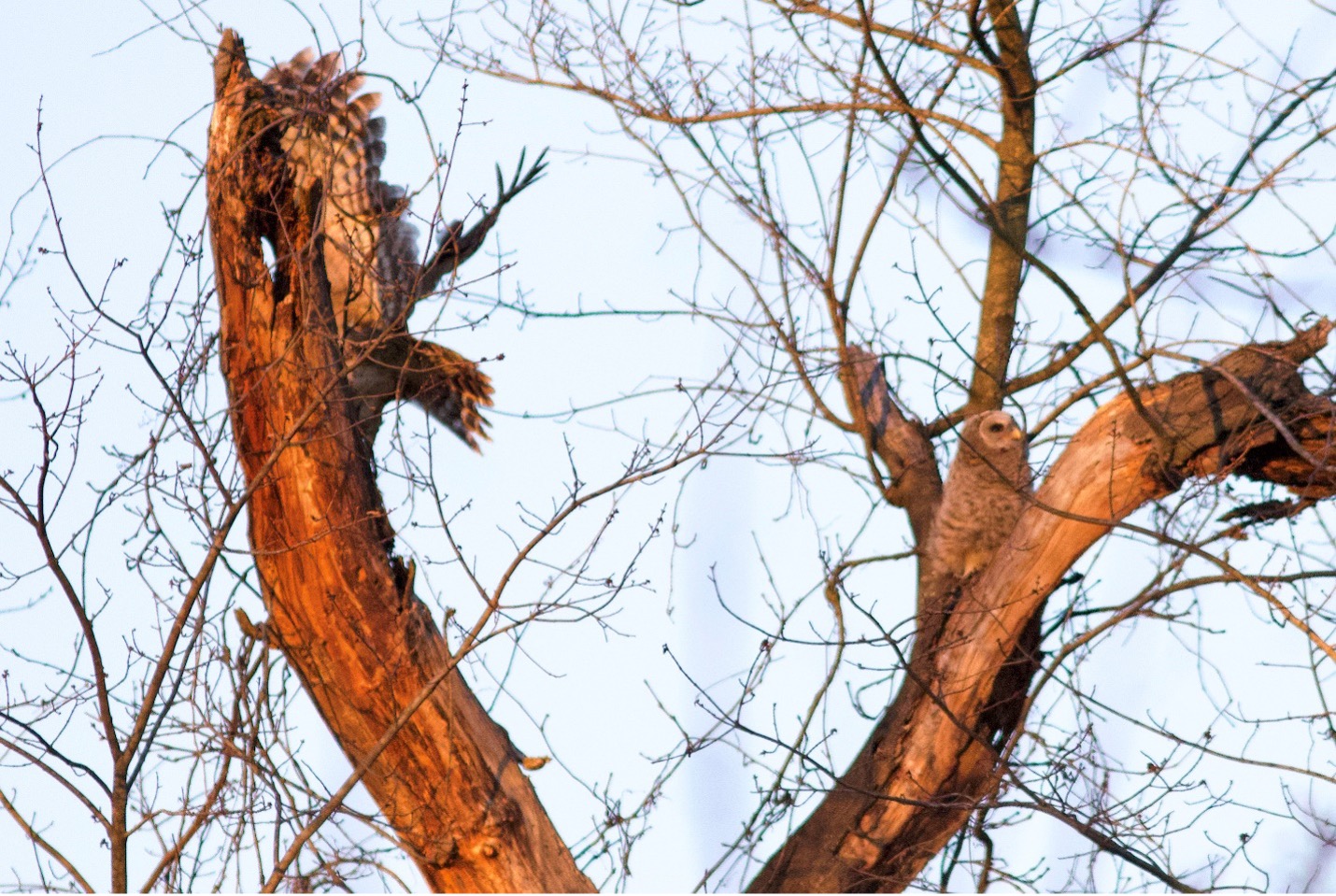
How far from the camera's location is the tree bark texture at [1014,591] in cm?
365

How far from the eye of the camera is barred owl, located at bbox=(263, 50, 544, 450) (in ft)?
11.8

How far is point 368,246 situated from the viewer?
14.6 feet

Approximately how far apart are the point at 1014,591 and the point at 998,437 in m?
0.58

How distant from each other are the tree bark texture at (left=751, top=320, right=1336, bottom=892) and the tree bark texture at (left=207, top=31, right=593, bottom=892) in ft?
2.74

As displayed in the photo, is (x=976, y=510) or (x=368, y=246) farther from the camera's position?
(x=368, y=246)

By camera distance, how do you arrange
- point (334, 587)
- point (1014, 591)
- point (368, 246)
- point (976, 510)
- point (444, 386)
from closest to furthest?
1. point (334, 587)
2. point (1014, 591)
3. point (976, 510)
4. point (368, 246)
5. point (444, 386)

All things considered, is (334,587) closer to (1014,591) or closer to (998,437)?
(1014,591)

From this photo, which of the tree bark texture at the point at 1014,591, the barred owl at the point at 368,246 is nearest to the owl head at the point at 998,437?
the tree bark texture at the point at 1014,591

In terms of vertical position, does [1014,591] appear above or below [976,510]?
below

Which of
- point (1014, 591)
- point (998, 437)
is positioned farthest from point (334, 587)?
point (998, 437)

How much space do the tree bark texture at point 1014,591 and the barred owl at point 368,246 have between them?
1.65 meters

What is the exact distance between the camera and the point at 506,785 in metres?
3.71

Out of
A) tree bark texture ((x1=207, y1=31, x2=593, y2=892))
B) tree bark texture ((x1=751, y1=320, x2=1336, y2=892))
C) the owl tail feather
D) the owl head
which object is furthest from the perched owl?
the owl tail feather

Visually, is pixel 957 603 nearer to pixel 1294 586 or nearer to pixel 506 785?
pixel 1294 586
